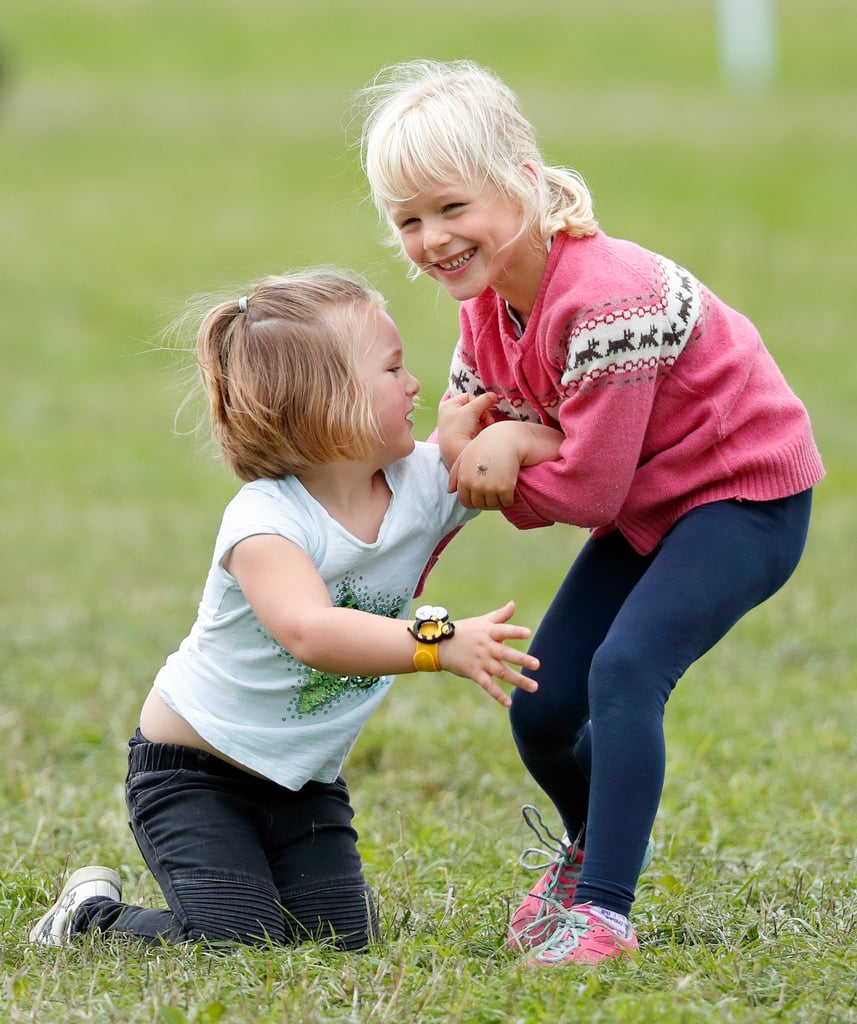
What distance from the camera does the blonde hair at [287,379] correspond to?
3.52m

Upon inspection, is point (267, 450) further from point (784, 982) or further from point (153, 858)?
point (784, 982)

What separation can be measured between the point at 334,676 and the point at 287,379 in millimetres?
708

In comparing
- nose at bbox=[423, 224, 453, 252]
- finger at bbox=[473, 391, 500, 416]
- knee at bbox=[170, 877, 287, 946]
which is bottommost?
knee at bbox=[170, 877, 287, 946]

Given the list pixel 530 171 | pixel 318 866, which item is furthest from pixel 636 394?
pixel 318 866

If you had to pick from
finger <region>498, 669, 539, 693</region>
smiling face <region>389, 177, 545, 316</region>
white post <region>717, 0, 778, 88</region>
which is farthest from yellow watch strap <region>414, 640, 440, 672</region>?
white post <region>717, 0, 778, 88</region>

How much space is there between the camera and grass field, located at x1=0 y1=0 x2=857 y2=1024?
318cm

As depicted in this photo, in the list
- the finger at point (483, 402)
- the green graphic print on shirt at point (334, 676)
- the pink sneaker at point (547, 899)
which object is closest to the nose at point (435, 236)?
the finger at point (483, 402)

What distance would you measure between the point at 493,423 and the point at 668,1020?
148cm

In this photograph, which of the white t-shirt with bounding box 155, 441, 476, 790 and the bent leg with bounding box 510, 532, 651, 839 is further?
the bent leg with bounding box 510, 532, 651, 839

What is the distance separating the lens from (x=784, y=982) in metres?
3.02

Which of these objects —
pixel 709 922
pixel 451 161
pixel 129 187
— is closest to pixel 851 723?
pixel 709 922

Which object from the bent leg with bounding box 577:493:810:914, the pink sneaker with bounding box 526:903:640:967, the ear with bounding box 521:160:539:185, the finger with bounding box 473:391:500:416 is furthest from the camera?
the finger with bounding box 473:391:500:416

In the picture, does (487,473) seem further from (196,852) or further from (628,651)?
(196,852)

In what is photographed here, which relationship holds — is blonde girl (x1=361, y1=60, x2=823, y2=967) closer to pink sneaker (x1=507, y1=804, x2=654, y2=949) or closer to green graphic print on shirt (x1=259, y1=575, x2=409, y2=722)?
pink sneaker (x1=507, y1=804, x2=654, y2=949)
